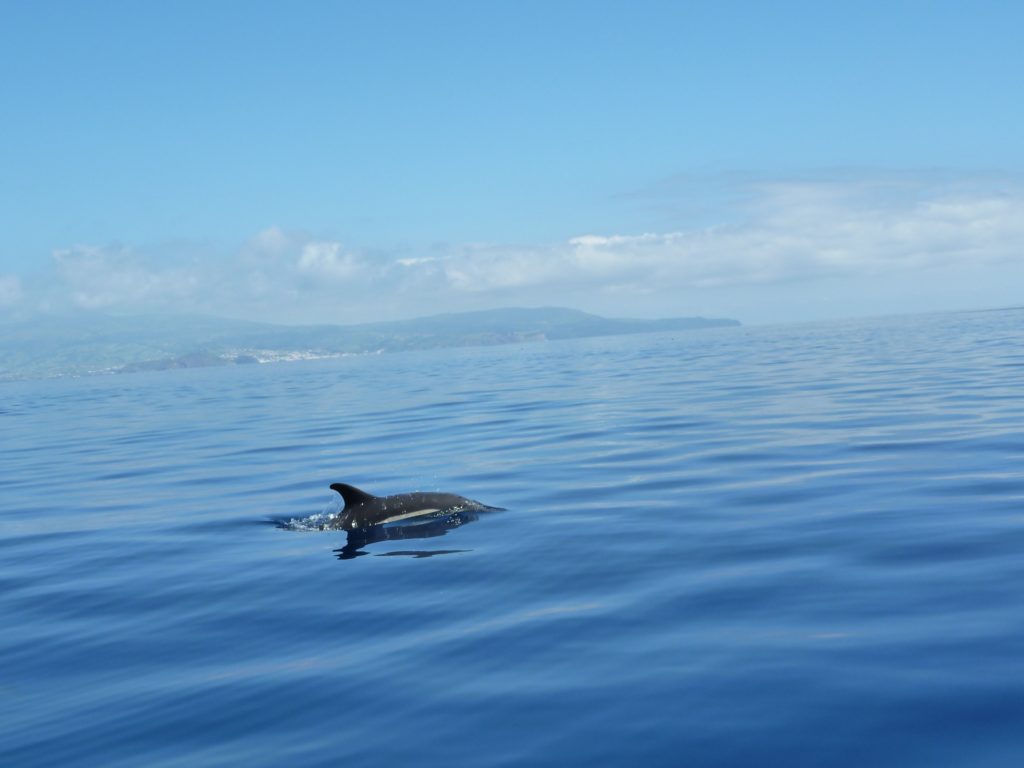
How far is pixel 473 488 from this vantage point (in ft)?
65.8

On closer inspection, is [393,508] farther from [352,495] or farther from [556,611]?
[556,611]

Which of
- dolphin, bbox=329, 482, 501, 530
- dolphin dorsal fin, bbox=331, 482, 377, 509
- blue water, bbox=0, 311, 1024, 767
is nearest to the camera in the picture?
blue water, bbox=0, 311, 1024, 767

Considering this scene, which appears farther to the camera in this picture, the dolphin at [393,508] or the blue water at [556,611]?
the dolphin at [393,508]

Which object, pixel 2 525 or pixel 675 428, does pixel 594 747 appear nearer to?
pixel 2 525

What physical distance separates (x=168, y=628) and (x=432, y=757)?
513 centimetres

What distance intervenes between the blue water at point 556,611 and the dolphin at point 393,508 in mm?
542

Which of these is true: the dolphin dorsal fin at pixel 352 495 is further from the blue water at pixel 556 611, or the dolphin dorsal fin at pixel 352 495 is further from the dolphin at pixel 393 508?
the blue water at pixel 556 611

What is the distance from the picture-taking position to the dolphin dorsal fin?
51.6 ft

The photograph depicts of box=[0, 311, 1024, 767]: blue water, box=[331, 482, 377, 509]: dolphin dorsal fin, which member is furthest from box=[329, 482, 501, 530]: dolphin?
box=[0, 311, 1024, 767]: blue water

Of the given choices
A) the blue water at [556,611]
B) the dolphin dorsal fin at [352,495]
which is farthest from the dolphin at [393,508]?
the blue water at [556,611]

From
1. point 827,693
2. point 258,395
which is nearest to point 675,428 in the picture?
point 827,693

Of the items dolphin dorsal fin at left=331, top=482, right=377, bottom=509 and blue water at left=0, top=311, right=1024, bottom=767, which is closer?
blue water at left=0, top=311, right=1024, bottom=767

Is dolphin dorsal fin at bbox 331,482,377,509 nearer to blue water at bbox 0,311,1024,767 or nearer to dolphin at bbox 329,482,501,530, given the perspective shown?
dolphin at bbox 329,482,501,530

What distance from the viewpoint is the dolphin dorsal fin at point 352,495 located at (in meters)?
15.7
